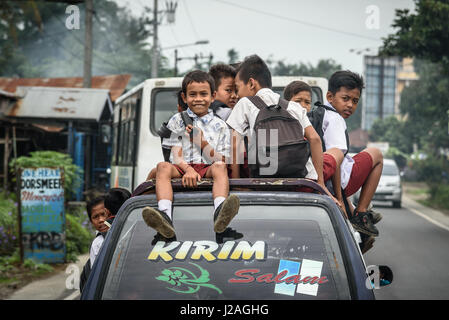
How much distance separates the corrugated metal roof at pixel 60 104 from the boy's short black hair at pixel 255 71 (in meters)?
15.9

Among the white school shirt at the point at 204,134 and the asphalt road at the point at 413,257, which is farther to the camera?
the asphalt road at the point at 413,257

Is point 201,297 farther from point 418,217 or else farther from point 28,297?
point 418,217

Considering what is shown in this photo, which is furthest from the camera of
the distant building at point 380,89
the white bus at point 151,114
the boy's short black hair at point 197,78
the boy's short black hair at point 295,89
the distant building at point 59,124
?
the distant building at point 380,89

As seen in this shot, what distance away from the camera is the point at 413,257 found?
13070 mm

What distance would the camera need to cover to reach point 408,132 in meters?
69.0

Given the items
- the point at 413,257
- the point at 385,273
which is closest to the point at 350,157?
the point at 385,273

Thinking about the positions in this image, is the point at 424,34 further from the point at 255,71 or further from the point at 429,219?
the point at 255,71

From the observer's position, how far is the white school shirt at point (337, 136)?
16.0ft

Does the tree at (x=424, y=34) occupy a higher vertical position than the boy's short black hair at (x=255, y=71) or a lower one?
higher

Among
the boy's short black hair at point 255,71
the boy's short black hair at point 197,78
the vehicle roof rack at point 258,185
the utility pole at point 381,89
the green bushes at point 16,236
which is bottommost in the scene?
the green bushes at point 16,236

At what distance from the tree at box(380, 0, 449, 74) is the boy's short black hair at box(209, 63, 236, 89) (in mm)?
16396

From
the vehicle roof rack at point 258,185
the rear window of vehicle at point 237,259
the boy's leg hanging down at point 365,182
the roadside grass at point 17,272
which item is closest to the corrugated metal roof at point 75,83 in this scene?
the roadside grass at point 17,272

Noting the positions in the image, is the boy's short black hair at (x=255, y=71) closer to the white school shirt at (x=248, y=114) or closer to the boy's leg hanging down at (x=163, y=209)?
the white school shirt at (x=248, y=114)

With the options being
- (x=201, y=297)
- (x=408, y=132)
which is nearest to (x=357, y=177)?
(x=201, y=297)
